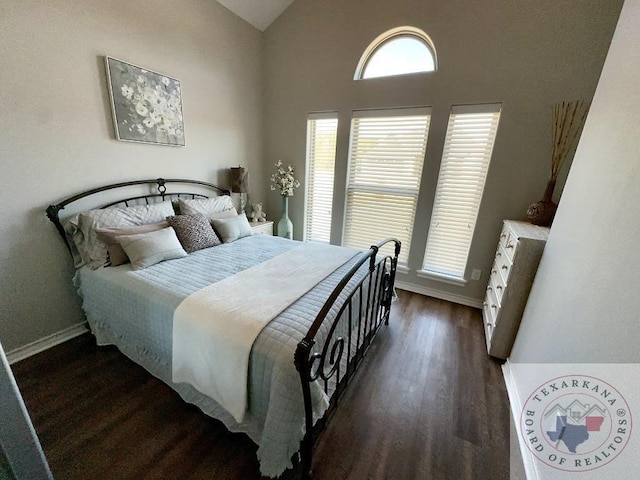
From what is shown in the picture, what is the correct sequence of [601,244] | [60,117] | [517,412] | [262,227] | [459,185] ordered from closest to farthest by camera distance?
→ 1. [601,244]
2. [517,412]
3. [60,117]
4. [459,185]
5. [262,227]

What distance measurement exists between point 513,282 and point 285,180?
2657 mm

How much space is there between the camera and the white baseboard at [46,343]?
182 centimetres

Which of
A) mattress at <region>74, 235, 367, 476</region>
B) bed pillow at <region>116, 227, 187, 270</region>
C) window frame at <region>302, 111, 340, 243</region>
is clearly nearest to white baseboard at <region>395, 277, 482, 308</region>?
window frame at <region>302, 111, 340, 243</region>

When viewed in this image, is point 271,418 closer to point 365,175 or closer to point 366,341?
point 366,341

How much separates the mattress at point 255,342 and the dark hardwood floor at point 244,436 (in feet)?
0.45

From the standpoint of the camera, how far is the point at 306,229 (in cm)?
375

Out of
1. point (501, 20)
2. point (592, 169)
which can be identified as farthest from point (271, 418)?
point (501, 20)

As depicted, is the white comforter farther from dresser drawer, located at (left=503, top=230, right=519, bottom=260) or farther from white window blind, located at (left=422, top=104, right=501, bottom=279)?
white window blind, located at (left=422, top=104, right=501, bottom=279)

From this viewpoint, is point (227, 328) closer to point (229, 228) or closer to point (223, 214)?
point (229, 228)

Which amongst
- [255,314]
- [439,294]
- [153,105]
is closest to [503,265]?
[439,294]

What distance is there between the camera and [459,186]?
8.80 feet

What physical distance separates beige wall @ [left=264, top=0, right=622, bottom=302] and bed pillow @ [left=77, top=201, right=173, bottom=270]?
2045 mm

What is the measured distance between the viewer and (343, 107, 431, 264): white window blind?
2.80 meters

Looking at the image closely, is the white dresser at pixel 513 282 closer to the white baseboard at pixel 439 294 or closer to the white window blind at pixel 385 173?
the white baseboard at pixel 439 294
